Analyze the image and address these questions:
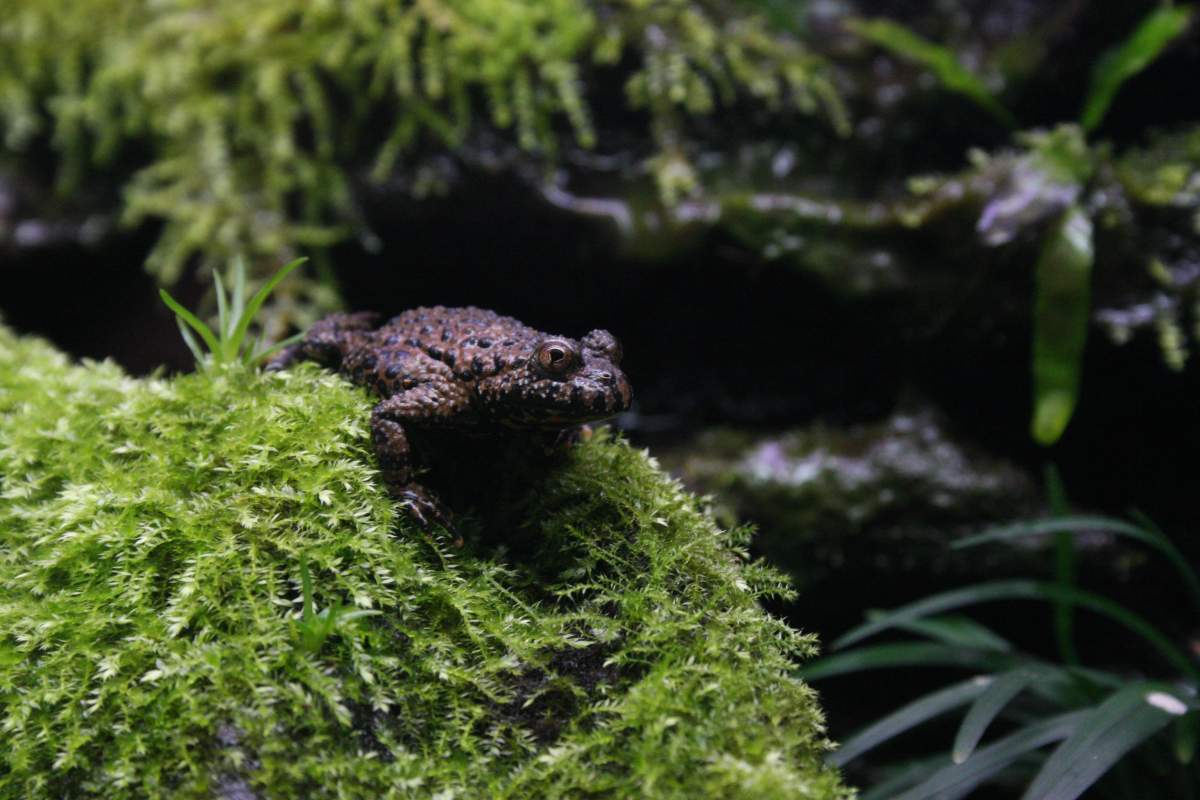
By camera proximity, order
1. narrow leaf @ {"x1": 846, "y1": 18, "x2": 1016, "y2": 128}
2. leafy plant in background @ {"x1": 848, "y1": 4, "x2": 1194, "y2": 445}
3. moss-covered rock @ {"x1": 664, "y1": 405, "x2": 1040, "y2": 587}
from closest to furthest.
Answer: leafy plant in background @ {"x1": 848, "y1": 4, "x2": 1194, "y2": 445}
moss-covered rock @ {"x1": 664, "y1": 405, "x2": 1040, "y2": 587}
narrow leaf @ {"x1": 846, "y1": 18, "x2": 1016, "y2": 128}

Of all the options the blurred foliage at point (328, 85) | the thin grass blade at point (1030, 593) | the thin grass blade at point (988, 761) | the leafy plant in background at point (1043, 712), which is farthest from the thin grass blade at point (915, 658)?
the blurred foliage at point (328, 85)

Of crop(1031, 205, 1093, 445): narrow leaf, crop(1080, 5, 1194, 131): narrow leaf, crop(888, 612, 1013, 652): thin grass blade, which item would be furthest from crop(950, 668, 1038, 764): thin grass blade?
crop(1080, 5, 1194, 131): narrow leaf

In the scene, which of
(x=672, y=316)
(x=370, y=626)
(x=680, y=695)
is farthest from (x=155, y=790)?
(x=672, y=316)

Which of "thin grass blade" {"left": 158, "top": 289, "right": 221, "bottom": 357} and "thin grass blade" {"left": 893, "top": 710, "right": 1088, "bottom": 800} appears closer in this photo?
"thin grass blade" {"left": 158, "top": 289, "right": 221, "bottom": 357}

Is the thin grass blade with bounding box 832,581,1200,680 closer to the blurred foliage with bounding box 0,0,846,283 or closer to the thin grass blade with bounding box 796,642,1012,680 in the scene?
the thin grass blade with bounding box 796,642,1012,680

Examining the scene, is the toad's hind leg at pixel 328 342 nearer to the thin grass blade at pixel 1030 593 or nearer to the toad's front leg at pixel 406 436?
the toad's front leg at pixel 406 436

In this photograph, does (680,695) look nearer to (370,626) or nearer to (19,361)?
(370,626)
